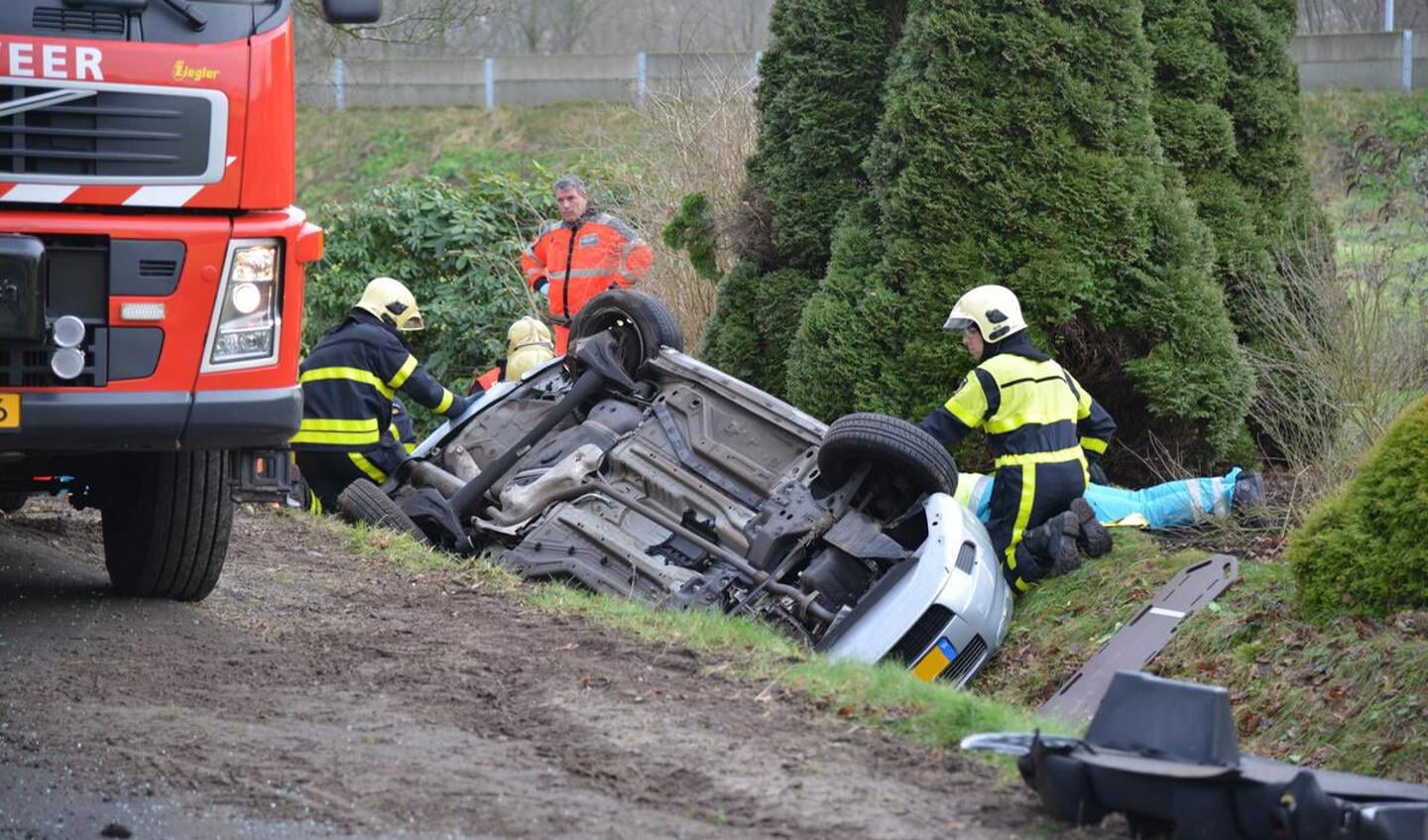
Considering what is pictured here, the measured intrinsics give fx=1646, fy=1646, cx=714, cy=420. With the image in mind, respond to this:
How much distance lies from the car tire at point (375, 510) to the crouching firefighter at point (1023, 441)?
280cm

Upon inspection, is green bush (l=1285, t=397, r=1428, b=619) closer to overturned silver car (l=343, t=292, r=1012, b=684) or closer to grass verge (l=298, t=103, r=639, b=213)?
overturned silver car (l=343, t=292, r=1012, b=684)

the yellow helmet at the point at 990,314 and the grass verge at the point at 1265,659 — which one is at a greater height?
the yellow helmet at the point at 990,314

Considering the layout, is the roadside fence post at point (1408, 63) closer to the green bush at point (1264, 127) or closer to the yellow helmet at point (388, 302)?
the green bush at point (1264, 127)

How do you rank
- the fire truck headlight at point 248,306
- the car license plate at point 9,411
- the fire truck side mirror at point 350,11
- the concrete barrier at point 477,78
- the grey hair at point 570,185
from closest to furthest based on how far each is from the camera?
1. the car license plate at point 9,411
2. the fire truck headlight at point 248,306
3. the fire truck side mirror at point 350,11
4. the grey hair at point 570,185
5. the concrete barrier at point 477,78

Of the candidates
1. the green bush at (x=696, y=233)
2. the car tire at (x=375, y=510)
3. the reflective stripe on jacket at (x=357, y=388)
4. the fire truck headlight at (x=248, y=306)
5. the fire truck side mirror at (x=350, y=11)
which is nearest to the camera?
the fire truck headlight at (x=248, y=306)

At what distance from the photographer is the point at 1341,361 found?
29.7 ft

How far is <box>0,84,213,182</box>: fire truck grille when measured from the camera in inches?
208

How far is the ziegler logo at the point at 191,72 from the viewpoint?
544 centimetres

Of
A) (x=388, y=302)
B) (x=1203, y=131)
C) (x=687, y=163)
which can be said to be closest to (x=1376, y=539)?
(x=1203, y=131)

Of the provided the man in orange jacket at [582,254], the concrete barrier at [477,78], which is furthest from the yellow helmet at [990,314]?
the concrete barrier at [477,78]

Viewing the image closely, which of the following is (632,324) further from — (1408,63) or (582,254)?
(1408,63)

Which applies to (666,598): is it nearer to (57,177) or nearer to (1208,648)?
(1208,648)

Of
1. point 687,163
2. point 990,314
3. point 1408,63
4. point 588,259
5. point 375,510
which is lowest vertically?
point 375,510

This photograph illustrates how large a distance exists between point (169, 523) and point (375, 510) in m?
2.55
